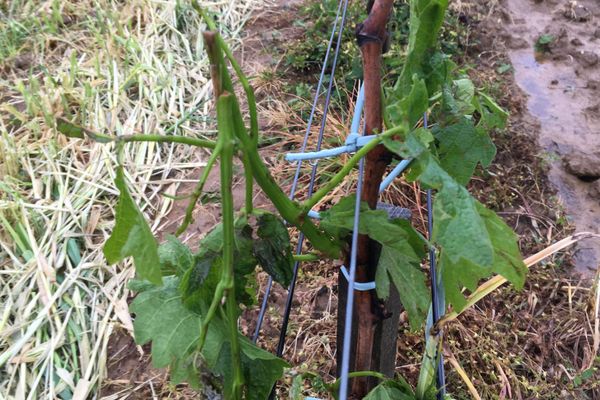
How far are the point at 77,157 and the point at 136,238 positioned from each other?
205 centimetres

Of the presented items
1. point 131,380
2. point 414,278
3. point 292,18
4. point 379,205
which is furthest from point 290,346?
point 292,18

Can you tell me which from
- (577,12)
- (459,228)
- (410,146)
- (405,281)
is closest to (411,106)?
(410,146)

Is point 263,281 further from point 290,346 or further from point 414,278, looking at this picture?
point 414,278

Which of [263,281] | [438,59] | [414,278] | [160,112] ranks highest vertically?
[438,59]

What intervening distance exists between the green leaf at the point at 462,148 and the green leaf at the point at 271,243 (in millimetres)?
286

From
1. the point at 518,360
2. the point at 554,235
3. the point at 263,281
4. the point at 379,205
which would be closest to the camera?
the point at 379,205

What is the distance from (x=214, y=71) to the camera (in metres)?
0.61

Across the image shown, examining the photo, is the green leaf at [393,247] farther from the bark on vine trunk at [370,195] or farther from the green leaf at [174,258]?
the green leaf at [174,258]

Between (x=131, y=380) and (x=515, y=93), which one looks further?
(x=515, y=93)

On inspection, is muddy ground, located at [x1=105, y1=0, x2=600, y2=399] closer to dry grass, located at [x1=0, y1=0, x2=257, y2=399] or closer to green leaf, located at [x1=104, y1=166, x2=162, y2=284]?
dry grass, located at [x1=0, y1=0, x2=257, y2=399]

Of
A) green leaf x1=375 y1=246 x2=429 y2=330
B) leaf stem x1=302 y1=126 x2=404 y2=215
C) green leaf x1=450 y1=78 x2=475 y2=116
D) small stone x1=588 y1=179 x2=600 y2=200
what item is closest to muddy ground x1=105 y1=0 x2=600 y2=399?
small stone x1=588 y1=179 x2=600 y2=200

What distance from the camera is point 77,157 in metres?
2.53

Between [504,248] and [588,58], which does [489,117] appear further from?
[588,58]

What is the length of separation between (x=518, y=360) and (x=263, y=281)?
922 millimetres
